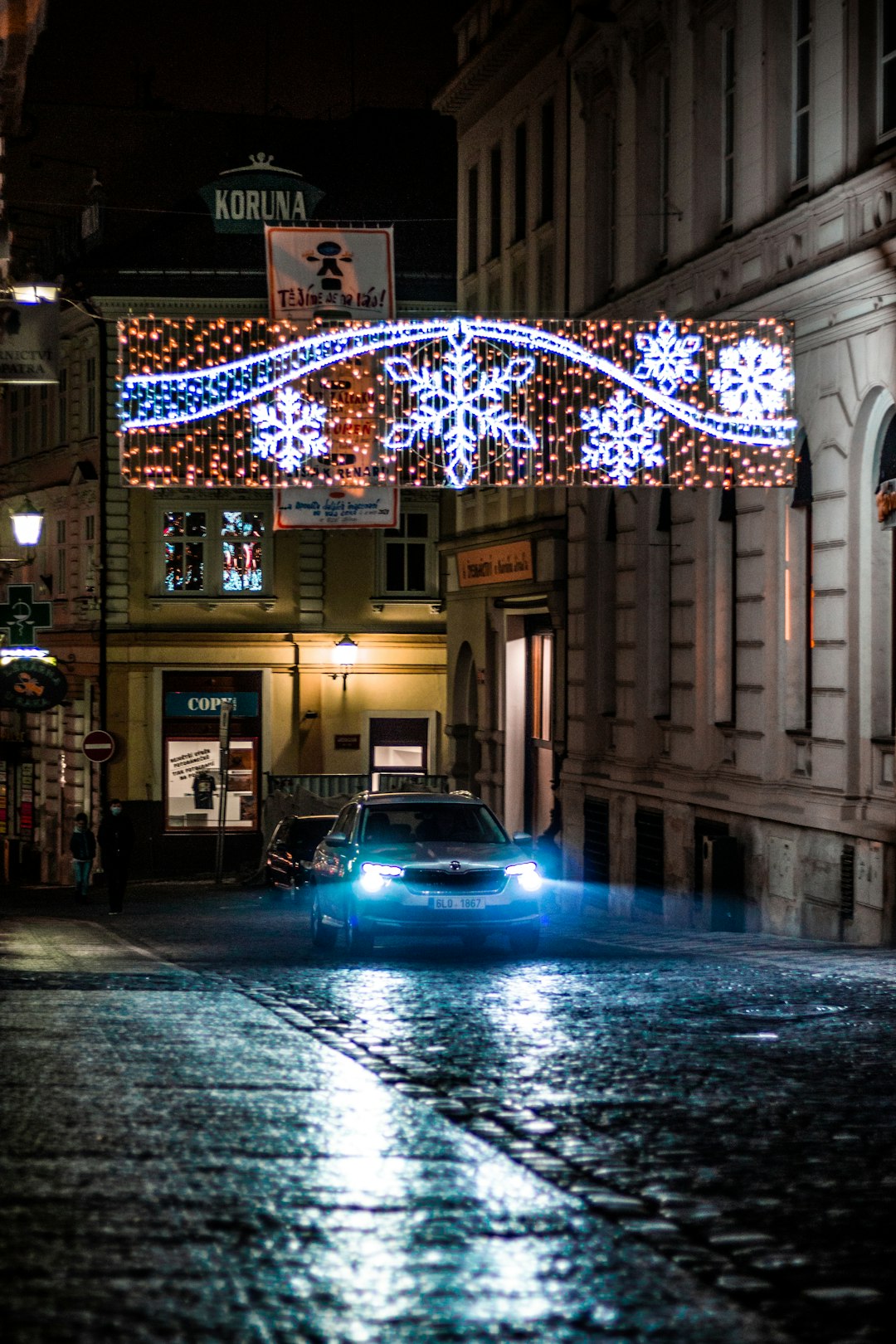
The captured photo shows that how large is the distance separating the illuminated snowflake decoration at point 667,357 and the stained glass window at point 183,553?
26.6 m

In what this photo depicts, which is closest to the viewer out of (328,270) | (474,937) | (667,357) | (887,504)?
(474,937)

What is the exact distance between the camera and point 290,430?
1838cm

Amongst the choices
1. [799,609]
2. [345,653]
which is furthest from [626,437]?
[345,653]

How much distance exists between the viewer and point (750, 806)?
21.2 m

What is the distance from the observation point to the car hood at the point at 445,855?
55.7 ft

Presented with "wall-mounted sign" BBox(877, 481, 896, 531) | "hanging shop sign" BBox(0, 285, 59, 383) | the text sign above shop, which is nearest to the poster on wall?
the text sign above shop

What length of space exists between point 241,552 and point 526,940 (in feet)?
92.7

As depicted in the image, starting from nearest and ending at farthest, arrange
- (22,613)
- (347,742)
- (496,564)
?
(496,564) → (22,613) → (347,742)

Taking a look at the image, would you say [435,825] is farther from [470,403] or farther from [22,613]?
[22,613]

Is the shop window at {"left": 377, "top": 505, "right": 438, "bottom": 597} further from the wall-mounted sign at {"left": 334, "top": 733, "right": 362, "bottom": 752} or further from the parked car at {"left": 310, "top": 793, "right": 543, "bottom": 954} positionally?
the parked car at {"left": 310, "top": 793, "right": 543, "bottom": 954}

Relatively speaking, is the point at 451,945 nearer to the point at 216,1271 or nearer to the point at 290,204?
the point at 216,1271

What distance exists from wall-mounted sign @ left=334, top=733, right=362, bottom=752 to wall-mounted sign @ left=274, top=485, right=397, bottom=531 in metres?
25.7

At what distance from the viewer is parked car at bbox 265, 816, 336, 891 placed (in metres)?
29.2

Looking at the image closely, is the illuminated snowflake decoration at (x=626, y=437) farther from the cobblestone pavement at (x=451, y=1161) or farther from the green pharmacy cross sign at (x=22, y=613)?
the green pharmacy cross sign at (x=22, y=613)
